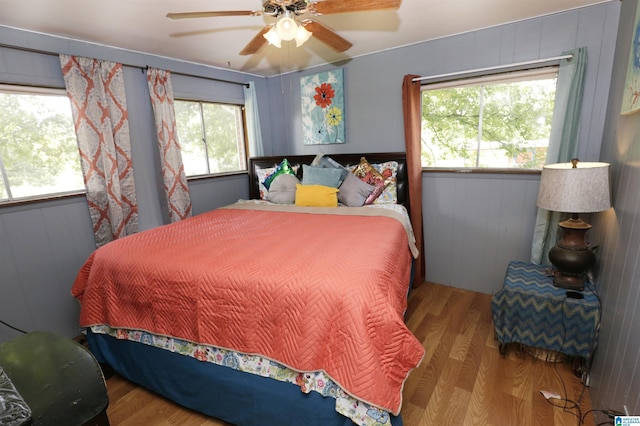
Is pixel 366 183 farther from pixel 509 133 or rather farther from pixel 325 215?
pixel 509 133

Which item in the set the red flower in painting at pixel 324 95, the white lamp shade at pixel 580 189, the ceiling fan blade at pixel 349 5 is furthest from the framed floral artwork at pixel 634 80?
the red flower in painting at pixel 324 95

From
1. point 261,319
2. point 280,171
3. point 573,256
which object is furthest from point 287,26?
point 573,256

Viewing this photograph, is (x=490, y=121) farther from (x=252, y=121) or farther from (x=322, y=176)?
(x=252, y=121)

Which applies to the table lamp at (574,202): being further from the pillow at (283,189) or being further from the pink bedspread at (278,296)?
the pillow at (283,189)

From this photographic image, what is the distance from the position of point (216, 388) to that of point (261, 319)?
20.2 inches

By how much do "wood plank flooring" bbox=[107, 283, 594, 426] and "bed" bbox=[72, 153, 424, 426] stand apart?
5.1 inches

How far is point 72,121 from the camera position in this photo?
245 cm

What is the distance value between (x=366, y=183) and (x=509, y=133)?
1.27 m

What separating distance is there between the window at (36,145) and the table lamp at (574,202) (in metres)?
3.38

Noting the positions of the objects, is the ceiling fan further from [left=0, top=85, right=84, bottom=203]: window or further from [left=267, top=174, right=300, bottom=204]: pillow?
[left=267, top=174, right=300, bottom=204]: pillow

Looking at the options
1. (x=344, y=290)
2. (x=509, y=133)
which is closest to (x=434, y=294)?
(x=509, y=133)

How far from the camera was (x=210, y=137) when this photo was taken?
349cm

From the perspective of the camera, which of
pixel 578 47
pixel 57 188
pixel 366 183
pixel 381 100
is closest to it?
pixel 578 47

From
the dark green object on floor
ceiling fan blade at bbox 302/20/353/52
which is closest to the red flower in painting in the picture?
ceiling fan blade at bbox 302/20/353/52
